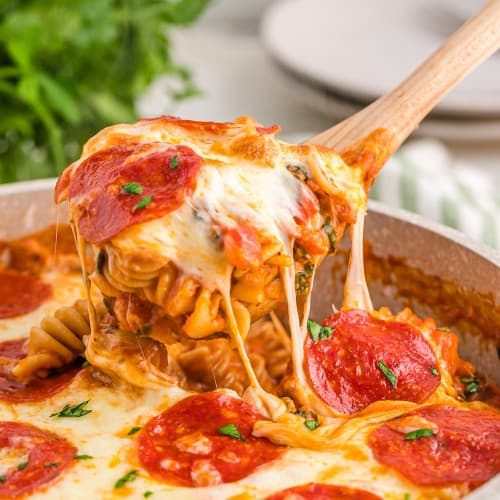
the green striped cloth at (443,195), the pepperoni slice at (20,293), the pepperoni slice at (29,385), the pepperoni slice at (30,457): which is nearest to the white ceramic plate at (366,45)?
the green striped cloth at (443,195)

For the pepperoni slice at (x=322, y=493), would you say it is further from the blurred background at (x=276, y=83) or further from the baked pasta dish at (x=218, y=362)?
the blurred background at (x=276, y=83)

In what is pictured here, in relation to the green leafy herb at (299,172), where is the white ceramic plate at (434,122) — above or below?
below

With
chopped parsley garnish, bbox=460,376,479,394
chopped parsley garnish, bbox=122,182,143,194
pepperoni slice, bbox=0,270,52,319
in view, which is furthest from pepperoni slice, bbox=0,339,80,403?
chopped parsley garnish, bbox=460,376,479,394

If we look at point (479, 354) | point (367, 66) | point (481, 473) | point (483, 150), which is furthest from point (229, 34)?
point (481, 473)

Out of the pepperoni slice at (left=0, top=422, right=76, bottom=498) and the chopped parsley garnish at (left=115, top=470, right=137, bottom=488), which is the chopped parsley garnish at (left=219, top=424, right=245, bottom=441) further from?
the pepperoni slice at (left=0, top=422, right=76, bottom=498)

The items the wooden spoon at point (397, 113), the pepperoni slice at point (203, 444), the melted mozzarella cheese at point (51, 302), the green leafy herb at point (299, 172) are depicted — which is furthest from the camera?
the melted mozzarella cheese at point (51, 302)

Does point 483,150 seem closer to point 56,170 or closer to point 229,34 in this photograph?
point 56,170
